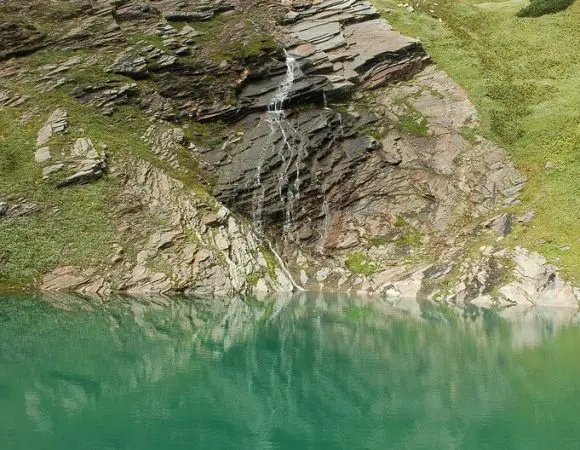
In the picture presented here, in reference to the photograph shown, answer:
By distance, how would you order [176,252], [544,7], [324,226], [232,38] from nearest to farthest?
1. [176,252]
2. [324,226]
3. [232,38]
4. [544,7]

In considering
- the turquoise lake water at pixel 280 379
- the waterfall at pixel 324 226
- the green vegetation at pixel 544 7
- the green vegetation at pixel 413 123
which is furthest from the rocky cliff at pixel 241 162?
the green vegetation at pixel 544 7

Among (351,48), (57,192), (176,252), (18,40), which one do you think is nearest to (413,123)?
(351,48)

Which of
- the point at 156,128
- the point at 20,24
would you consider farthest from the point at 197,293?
the point at 20,24

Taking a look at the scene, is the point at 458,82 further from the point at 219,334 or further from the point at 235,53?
the point at 219,334

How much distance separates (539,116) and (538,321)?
2389 centimetres

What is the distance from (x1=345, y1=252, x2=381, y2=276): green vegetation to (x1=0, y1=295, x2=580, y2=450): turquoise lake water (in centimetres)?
875

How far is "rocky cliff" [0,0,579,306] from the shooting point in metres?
34.9

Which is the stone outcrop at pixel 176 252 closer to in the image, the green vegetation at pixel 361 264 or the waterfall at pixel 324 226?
the waterfall at pixel 324 226

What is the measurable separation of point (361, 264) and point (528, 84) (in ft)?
80.1

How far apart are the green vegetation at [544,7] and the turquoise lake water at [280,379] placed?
42519 millimetres

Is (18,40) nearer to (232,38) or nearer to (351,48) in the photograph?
(232,38)

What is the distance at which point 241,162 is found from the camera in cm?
4262

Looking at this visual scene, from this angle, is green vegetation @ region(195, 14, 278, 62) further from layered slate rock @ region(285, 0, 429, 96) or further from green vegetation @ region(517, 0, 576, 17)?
green vegetation @ region(517, 0, 576, 17)

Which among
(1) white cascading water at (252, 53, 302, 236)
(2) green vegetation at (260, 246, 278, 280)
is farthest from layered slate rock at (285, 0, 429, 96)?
(2) green vegetation at (260, 246, 278, 280)
